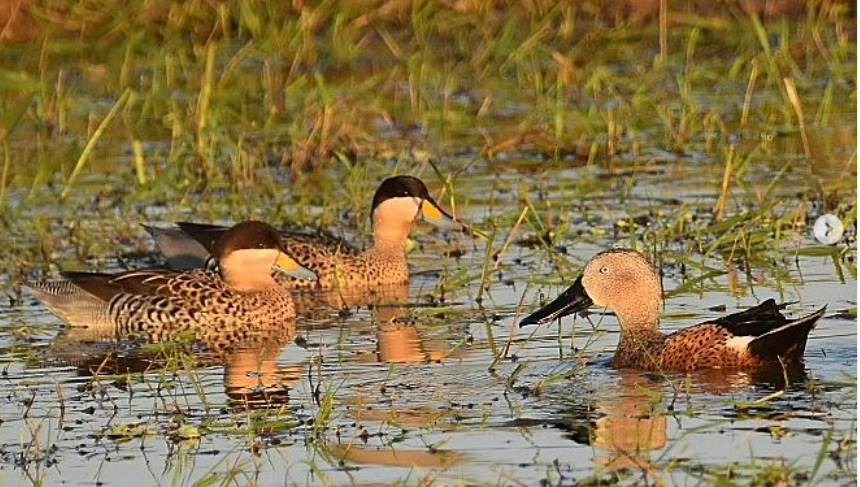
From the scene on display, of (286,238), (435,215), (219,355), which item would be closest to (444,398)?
(219,355)

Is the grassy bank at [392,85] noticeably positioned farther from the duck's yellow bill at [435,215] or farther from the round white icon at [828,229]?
the round white icon at [828,229]

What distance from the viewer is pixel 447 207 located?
13180 millimetres

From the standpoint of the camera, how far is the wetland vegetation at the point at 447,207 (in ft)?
24.8

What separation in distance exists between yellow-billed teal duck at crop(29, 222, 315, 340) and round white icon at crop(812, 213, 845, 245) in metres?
2.42

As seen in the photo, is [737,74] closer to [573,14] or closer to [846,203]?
[573,14]

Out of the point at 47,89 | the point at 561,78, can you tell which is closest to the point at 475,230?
the point at 561,78

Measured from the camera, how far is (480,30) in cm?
1842

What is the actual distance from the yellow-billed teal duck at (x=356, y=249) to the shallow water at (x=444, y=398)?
22 cm

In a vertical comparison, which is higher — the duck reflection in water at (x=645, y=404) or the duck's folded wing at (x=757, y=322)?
the duck's folded wing at (x=757, y=322)

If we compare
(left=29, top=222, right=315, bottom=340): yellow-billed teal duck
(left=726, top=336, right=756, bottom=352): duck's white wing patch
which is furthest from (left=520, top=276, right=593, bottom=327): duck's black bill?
(left=29, top=222, right=315, bottom=340): yellow-billed teal duck

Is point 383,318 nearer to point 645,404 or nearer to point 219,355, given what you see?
point 219,355

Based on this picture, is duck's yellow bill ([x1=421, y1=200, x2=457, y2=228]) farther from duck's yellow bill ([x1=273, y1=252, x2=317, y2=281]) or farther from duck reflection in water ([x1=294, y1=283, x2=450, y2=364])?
duck's yellow bill ([x1=273, y1=252, x2=317, y2=281])

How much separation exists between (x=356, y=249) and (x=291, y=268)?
1077 millimetres

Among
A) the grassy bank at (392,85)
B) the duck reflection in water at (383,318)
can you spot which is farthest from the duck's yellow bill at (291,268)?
the grassy bank at (392,85)
